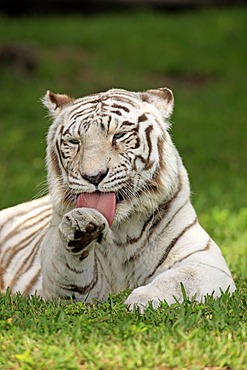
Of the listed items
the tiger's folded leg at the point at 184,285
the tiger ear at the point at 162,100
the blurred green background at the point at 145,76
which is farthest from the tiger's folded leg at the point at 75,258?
the blurred green background at the point at 145,76

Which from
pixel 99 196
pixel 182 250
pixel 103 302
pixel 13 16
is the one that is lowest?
pixel 13 16

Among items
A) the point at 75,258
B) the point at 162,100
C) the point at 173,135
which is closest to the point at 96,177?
the point at 75,258

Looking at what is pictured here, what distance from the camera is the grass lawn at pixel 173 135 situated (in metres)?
3.50

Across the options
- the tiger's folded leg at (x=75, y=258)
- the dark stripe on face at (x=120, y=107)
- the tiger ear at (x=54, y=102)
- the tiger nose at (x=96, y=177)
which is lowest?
the tiger's folded leg at (x=75, y=258)

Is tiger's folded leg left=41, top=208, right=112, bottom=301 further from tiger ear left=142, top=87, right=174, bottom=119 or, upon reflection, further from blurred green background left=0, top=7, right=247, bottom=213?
blurred green background left=0, top=7, right=247, bottom=213

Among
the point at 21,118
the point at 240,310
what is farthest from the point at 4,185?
the point at 240,310

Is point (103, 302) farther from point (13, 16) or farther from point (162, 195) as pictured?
point (13, 16)

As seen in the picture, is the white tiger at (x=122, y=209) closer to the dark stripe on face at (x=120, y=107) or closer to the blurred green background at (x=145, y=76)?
the dark stripe on face at (x=120, y=107)

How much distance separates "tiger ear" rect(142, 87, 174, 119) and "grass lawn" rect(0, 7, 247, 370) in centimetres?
82

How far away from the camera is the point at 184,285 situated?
430 cm

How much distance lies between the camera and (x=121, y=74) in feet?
49.0

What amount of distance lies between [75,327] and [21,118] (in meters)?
9.19

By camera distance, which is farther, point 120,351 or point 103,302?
point 103,302

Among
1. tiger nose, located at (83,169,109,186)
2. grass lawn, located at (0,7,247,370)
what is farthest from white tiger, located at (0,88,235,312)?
grass lawn, located at (0,7,247,370)
